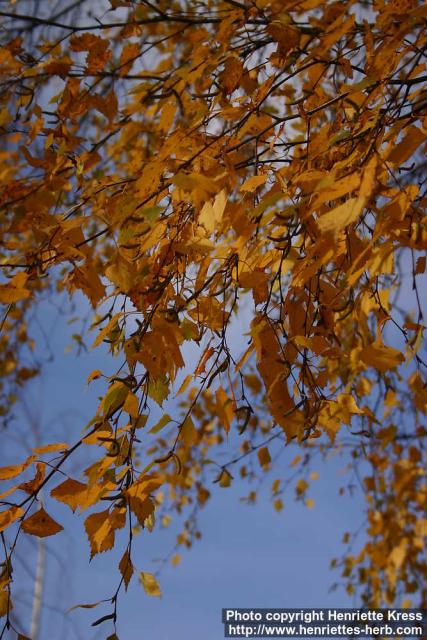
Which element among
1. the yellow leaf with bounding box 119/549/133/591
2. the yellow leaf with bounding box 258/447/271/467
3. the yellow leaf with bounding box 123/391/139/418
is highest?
the yellow leaf with bounding box 258/447/271/467

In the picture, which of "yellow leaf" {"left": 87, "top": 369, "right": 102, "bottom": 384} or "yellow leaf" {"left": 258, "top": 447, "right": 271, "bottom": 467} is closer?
"yellow leaf" {"left": 87, "top": 369, "right": 102, "bottom": 384}

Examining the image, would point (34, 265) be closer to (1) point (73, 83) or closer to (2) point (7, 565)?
(2) point (7, 565)

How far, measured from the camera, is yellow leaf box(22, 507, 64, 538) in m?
1.01

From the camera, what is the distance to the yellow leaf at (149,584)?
1138 millimetres

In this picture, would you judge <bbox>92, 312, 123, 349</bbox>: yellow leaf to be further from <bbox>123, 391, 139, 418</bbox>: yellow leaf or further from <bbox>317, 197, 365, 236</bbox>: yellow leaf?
<bbox>317, 197, 365, 236</bbox>: yellow leaf

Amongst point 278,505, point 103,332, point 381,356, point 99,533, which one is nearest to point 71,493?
point 99,533

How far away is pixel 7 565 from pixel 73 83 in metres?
1.38

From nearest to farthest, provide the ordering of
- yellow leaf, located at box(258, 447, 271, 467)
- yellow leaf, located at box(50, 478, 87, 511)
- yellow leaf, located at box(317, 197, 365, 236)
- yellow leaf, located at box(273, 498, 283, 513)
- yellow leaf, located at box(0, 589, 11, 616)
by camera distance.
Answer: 1. yellow leaf, located at box(317, 197, 365, 236)
2. yellow leaf, located at box(50, 478, 87, 511)
3. yellow leaf, located at box(0, 589, 11, 616)
4. yellow leaf, located at box(258, 447, 271, 467)
5. yellow leaf, located at box(273, 498, 283, 513)

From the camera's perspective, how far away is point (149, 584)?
115cm

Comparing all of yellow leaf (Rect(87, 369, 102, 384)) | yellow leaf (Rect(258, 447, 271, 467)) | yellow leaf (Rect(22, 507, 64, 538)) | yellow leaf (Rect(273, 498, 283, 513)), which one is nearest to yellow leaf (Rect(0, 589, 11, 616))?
yellow leaf (Rect(22, 507, 64, 538))

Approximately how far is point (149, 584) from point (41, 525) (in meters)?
0.25

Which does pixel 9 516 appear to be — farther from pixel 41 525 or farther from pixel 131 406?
pixel 131 406

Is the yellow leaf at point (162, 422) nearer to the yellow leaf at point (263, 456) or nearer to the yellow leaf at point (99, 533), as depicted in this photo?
the yellow leaf at point (99, 533)

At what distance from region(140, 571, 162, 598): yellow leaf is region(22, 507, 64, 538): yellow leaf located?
22 cm
